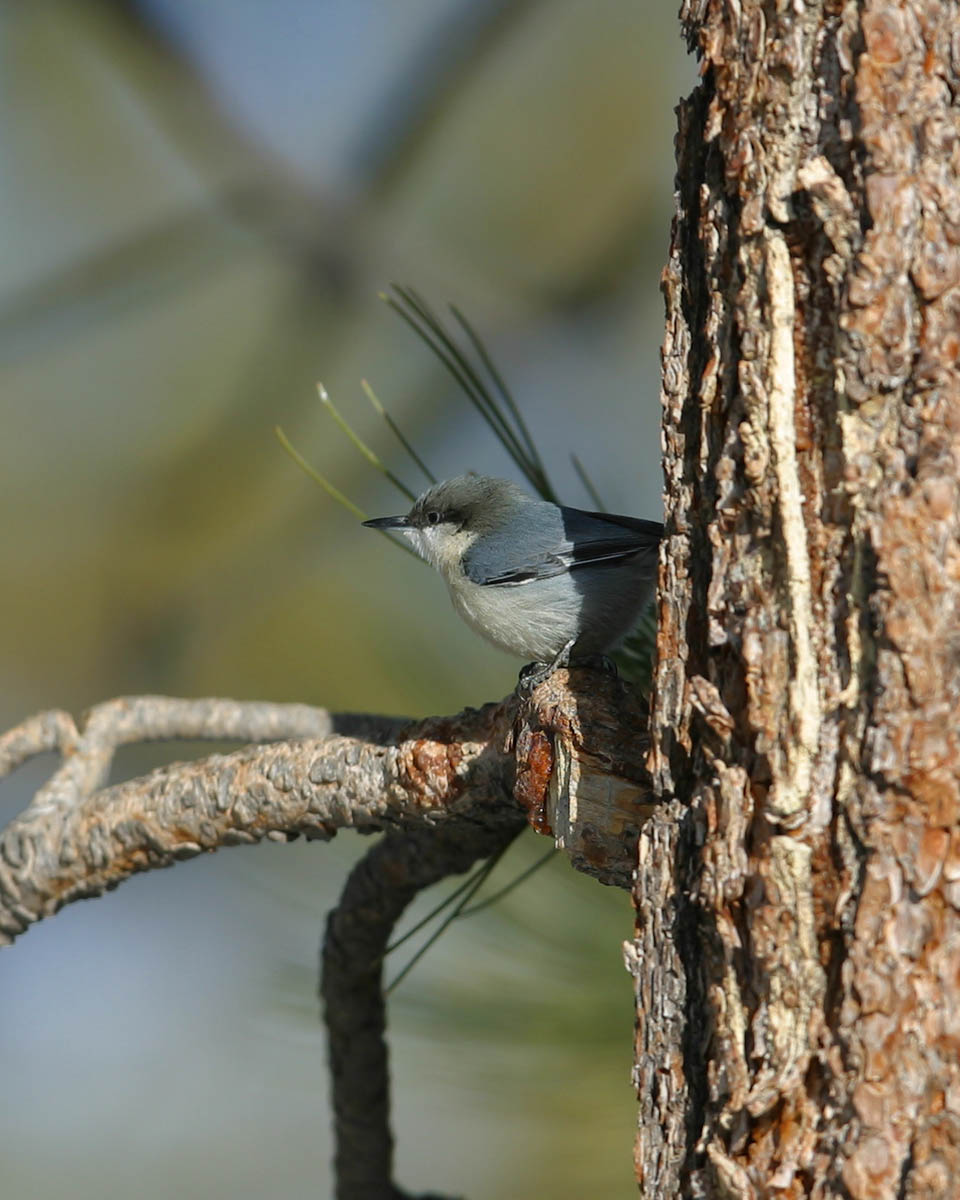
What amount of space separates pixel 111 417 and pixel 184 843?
2.44m

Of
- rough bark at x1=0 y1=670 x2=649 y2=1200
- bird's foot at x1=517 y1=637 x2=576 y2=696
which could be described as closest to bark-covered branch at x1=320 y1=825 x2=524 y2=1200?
rough bark at x1=0 y1=670 x2=649 y2=1200

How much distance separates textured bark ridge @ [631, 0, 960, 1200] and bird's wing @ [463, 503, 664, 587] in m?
0.91

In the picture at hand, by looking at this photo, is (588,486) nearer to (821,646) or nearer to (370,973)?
(370,973)

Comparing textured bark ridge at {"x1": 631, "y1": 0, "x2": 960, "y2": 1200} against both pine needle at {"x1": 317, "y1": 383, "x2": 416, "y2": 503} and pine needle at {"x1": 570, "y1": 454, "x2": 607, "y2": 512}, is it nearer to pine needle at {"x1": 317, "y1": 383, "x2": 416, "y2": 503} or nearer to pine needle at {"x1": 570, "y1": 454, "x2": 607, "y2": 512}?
pine needle at {"x1": 317, "y1": 383, "x2": 416, "y2": 503}

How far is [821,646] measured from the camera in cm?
91

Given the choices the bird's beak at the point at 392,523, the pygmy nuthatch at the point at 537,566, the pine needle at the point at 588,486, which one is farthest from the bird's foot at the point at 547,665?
the bird's beak at the point at 392,523

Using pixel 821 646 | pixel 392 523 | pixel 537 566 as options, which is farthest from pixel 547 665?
pixel 821 646

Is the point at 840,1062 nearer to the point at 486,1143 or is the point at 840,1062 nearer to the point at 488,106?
the point at 486,1143

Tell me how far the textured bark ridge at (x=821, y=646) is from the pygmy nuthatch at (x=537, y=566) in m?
0.92

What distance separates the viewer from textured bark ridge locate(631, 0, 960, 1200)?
844 mm

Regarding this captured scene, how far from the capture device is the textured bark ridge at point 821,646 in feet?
2.77

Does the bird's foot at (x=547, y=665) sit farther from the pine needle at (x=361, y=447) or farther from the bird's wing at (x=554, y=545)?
the pine needle at (x=361, y=447)

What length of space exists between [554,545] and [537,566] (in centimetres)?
5

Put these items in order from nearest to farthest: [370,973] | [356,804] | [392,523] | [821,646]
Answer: [821,646] → [356,804] → [370,973] → [392,523]
